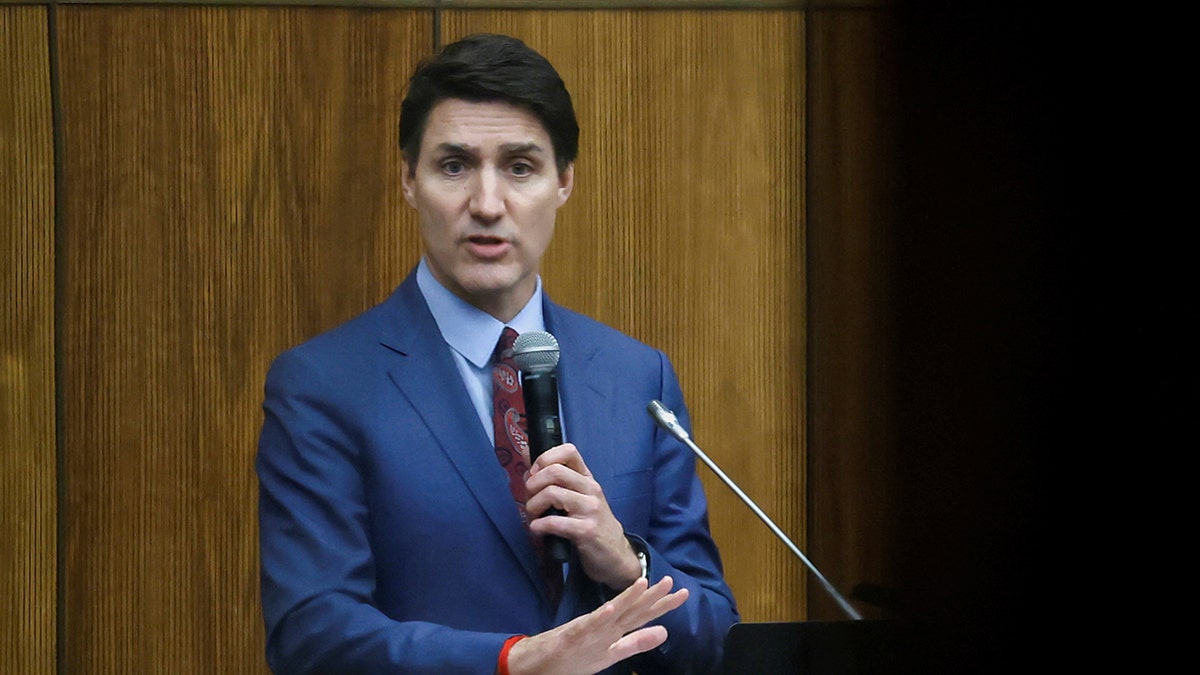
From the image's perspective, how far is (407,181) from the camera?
1933 millimetres

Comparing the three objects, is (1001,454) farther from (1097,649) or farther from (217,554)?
(217,554)

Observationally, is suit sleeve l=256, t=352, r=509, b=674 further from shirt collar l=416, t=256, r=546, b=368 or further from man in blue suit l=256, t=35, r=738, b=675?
shirt collar l=416, t=256, r=546, b=368

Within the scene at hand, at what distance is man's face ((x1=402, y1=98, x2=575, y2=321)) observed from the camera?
1.88m

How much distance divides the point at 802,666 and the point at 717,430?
38cm

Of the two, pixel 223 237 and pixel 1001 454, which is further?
pixel 1001 454

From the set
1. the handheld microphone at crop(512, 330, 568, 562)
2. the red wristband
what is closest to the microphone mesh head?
the handheld microphone at crop(512, 330, 568, 562)

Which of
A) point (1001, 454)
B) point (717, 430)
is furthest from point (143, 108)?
point (1001, 454)

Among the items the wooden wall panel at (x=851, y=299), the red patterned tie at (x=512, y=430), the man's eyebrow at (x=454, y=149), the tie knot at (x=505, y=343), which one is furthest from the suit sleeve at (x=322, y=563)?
the wooden wall panel at (x=851, y=299)

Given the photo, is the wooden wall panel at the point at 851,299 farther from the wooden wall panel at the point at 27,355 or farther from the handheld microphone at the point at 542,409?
the wooden wall panel at the point at 27,355

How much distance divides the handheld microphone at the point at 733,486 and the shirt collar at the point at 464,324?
0.71ft

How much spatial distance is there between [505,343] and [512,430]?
120 millimetres

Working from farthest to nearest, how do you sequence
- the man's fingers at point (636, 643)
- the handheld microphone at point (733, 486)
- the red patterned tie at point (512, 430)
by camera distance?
the handheld microphone at point (733, 486)
the red patterned tie at point (512, 430)
the man's fingers at point (636, 643)

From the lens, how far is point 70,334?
1.92 meters

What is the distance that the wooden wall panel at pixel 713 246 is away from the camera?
1.98 m
